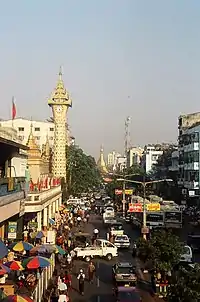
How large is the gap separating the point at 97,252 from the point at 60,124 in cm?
4868

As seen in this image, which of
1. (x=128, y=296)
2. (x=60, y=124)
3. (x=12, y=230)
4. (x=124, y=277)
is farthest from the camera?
(x=60, y=124)

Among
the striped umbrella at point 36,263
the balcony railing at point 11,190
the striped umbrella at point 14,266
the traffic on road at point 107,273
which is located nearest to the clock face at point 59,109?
the traffic on road at point 107,273

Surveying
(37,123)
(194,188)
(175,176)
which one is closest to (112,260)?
(194,188)

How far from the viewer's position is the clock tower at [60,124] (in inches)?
3034

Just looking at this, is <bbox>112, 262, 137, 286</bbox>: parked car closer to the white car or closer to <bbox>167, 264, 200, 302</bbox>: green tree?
<bbox>167, 264, 200, 302</bbox>: green tree

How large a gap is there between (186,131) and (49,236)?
4912 cm

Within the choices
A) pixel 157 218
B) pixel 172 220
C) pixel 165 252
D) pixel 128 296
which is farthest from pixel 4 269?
pixel 172 220

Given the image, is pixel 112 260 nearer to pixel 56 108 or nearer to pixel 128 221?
pixel 128 221

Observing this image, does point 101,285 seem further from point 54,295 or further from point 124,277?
point 54,295

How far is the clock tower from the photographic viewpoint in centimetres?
7706

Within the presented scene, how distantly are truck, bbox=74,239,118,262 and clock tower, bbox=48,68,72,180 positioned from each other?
42.8 metres

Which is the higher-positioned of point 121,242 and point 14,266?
point 14,266

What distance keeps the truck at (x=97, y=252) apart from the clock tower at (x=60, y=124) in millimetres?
42784

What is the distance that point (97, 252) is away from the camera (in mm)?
32562
